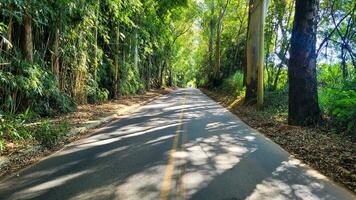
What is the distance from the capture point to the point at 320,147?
8.95 metres

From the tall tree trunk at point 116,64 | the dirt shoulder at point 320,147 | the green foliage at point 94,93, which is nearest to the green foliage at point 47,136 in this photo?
the dirt shoulder at point 320,147

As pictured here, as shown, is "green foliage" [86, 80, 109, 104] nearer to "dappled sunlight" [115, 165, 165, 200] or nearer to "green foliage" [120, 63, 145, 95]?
"green foliage" [120, 63, 145, 95]

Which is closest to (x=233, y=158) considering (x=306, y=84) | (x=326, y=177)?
(x=326, y=177)

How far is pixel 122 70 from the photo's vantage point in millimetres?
27203

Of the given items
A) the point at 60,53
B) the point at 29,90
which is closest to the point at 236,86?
the point at 60,53

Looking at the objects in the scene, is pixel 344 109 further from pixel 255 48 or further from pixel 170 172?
pixel 255 48

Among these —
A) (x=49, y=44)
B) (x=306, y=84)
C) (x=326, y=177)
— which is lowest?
(x=326, y=177)

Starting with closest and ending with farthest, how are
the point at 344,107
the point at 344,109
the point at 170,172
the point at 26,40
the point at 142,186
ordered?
the point at 142,186, the point at 170,172, the point at 344,109, the point at 344,107, the point at 26,40

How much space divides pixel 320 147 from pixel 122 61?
20.4 m

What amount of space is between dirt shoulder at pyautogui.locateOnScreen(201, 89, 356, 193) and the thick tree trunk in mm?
550

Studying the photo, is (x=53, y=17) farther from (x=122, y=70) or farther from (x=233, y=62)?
(x=233, y=62)

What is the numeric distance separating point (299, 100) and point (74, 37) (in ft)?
34.7

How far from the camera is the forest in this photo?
1119 cm

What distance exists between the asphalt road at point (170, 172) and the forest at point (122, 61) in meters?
1.63
